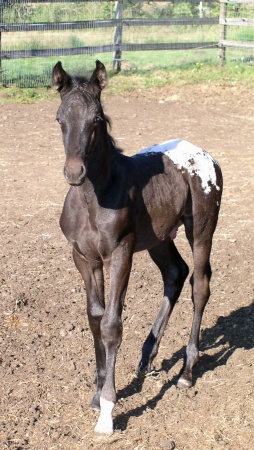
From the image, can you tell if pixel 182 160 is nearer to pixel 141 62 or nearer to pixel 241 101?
pixel 241 101

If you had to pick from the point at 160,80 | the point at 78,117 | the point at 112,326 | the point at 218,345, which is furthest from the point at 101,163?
the point at 160,80

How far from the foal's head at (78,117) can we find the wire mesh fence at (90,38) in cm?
1073

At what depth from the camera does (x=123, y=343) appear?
534cm

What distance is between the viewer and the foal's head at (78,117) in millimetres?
3668

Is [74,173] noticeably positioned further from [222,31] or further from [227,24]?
[222,31]

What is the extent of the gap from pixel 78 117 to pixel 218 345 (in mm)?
2443

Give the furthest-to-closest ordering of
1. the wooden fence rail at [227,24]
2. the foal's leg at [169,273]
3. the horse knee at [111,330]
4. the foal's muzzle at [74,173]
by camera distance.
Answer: the wooden fence rail at [227,24], the foal's leg at [169,273], the horse knee at [111,330], the foal's muzzle at [74,173]

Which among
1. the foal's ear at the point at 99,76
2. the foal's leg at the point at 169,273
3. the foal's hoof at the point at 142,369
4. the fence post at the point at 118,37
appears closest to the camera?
the foal's ear at the point at 99,76

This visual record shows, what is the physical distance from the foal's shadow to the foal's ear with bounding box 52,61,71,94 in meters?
2.06

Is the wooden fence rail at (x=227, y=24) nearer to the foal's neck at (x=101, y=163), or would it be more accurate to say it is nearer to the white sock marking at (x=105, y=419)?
the foal's neck at (x=101, y=163)

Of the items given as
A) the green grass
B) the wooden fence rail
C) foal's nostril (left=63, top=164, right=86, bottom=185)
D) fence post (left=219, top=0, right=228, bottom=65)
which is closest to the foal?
foal's nostril (left=63, top=164, right=86, bottom=185)

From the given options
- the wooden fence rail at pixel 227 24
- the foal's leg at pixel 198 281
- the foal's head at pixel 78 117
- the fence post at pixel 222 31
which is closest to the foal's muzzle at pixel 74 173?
the foal's head at pixel 78 117

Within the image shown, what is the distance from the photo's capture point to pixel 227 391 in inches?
183

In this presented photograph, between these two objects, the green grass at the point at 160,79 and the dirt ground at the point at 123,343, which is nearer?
the dirt ground at the point at 123,343
